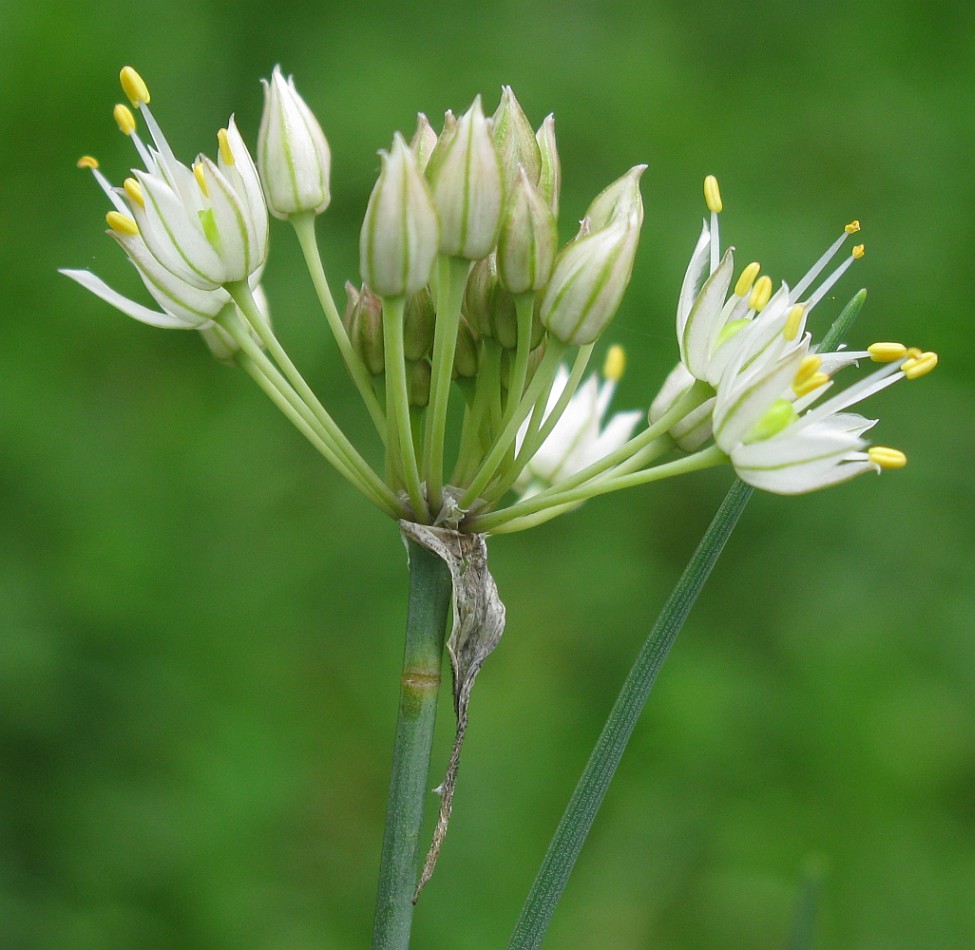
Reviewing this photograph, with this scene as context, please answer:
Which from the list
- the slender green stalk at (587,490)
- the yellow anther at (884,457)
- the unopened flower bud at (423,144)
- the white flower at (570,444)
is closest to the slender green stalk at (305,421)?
the slender green stalk at (587,490)

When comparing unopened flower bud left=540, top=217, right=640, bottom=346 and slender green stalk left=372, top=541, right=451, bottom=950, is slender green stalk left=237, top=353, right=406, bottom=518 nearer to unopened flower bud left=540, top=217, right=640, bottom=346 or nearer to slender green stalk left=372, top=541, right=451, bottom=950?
slender green stalk left=372, top=541, right=451, bottom=950

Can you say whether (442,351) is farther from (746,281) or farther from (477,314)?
(746,281)

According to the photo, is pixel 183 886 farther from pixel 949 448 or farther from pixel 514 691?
pixel 949 448

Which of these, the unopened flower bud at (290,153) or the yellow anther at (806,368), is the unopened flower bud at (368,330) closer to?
the unopened flower bud at (290,153)

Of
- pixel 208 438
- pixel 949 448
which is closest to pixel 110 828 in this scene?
pixel 208 438

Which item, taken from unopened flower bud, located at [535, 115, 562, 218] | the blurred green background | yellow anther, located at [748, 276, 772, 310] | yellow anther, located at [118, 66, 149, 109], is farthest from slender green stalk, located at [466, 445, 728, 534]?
the blurred green background
